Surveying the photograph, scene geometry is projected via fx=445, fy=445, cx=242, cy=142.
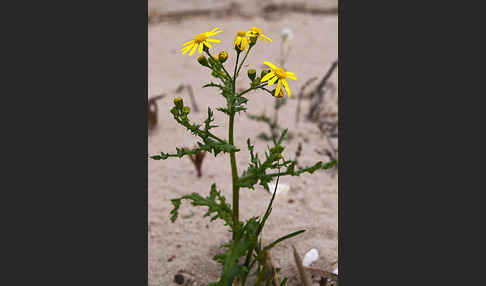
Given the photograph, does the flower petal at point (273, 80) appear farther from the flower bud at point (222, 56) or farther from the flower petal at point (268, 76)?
the flower bud at point (222, 56)

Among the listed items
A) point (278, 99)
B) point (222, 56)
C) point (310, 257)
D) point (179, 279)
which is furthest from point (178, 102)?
point (278, 99)

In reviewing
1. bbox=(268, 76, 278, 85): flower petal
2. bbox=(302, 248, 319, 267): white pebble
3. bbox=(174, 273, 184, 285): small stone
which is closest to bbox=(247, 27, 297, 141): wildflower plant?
bbox=(268, 76, 278, 85): flower petal

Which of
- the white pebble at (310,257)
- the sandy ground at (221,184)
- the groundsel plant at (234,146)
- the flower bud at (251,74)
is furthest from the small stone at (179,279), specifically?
the flower bud at (251,74)

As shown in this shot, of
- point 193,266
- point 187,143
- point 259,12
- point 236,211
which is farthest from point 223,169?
point 259,12

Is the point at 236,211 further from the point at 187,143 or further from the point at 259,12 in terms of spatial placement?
the point at 259,12

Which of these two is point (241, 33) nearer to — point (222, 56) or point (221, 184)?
point (222, 56)

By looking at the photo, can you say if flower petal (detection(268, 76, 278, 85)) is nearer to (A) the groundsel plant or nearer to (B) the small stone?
(A) the groundsel plant
